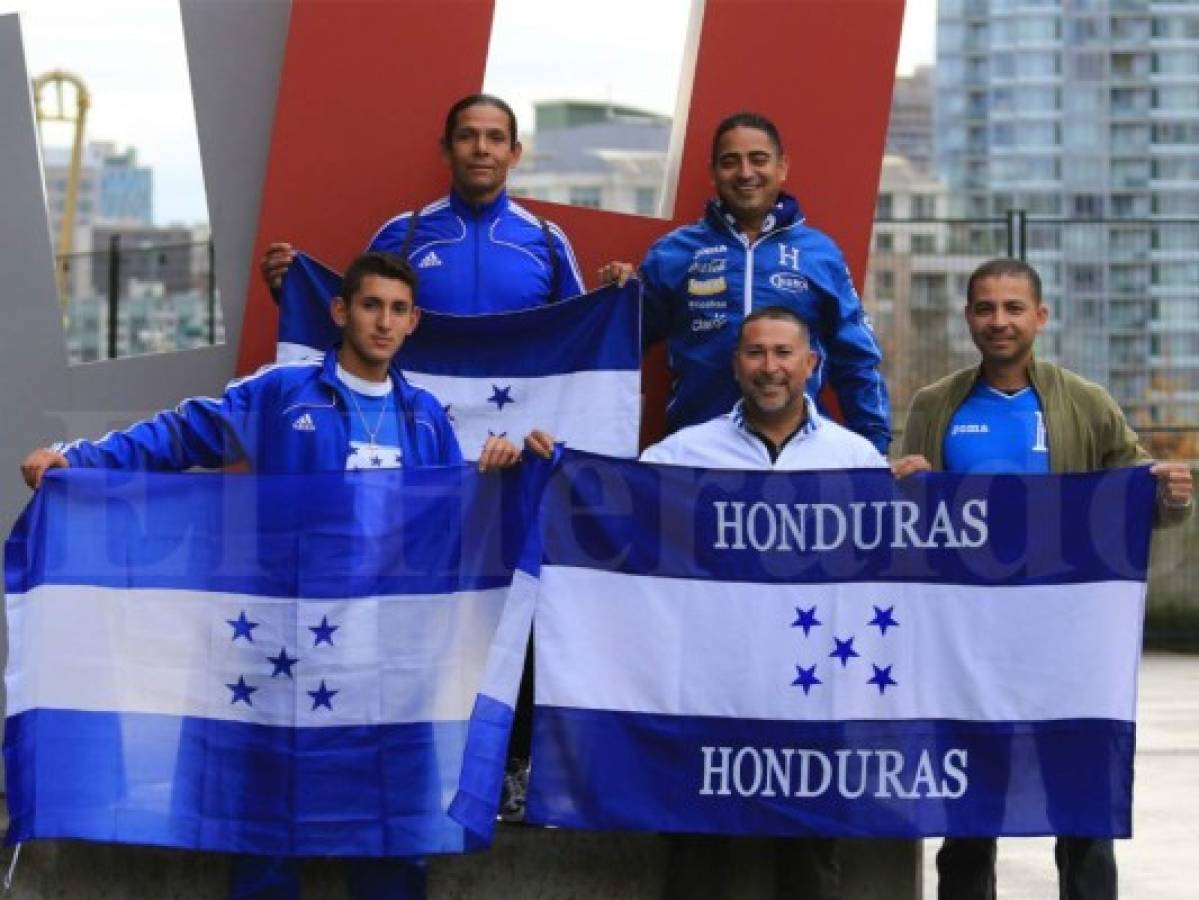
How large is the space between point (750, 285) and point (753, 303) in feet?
0.18

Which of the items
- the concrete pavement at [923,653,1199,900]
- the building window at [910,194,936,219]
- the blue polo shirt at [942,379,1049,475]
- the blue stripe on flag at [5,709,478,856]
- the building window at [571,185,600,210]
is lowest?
the concrete pavement at [923,653,1199,900]

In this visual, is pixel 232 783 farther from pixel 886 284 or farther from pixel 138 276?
pixel 138 276

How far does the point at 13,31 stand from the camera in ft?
26.3

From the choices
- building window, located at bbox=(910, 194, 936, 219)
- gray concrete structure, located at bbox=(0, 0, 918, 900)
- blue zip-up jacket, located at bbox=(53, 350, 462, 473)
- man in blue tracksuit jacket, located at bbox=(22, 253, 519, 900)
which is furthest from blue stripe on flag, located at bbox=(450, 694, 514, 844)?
building window, located at bbox=(910, 194, 936, 219)

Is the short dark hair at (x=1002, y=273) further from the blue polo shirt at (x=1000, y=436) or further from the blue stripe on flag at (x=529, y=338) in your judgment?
the blue stripe on flag at (x=529, y=338)

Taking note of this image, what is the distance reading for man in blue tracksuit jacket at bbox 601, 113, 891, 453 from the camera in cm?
731

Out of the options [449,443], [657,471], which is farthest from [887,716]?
[449,443]

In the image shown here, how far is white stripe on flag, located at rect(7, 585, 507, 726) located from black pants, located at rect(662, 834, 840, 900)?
68cm

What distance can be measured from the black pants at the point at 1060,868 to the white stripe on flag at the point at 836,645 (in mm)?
419

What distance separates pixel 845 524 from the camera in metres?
6.52

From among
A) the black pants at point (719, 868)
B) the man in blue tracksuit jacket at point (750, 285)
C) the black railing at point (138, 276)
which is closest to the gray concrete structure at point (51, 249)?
the man in blue tracksuit jacket at point (750, 285)

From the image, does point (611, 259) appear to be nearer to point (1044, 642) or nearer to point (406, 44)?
point (406, 44)

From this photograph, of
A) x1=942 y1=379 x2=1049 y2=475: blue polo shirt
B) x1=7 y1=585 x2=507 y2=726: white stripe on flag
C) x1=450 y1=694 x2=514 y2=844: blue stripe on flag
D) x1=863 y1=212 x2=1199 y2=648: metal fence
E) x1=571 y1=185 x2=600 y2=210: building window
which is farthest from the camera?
x1=571 y1=185 x2=600 y2=210: building window

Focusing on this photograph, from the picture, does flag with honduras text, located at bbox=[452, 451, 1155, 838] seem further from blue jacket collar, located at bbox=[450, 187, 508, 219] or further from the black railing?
the black railing
